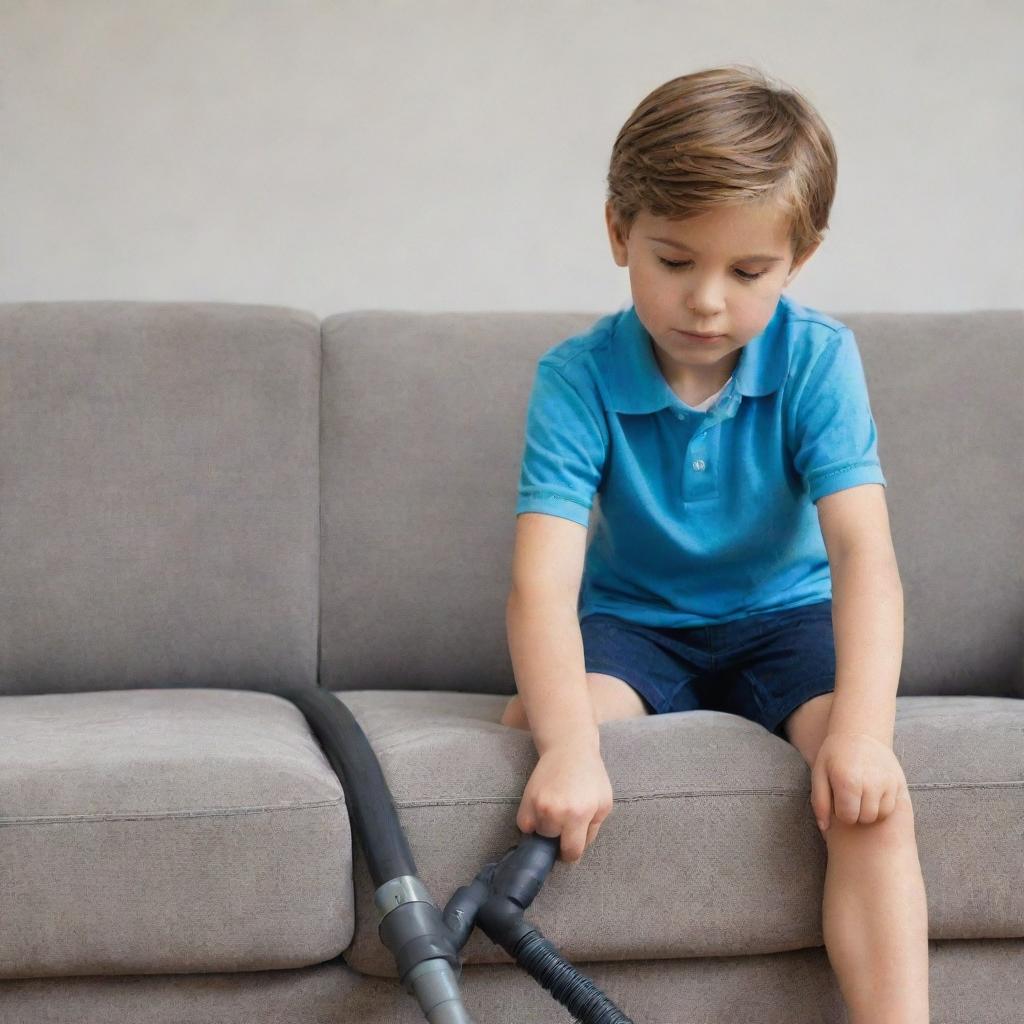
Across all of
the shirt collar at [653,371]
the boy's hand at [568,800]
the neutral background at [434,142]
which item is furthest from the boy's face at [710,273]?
the neutral background at [434,142]

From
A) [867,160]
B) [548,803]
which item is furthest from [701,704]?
[867,160]

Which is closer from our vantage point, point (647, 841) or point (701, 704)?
point (647, 841)

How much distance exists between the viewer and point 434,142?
2369mm

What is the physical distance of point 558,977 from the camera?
3.68ft

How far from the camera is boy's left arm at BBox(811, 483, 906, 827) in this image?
1233 millimetres

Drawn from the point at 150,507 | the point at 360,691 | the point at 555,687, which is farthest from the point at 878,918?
the point at 150,507

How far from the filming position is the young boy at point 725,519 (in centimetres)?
124

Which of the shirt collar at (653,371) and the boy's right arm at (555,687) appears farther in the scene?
the shirt collar at (653,371)

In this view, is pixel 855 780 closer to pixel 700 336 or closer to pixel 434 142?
pixel 700 336

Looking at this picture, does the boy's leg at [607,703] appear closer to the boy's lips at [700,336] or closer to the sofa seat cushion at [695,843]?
the sofa seat cushion at [695,843]

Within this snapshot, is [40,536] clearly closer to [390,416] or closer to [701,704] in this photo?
[390,416]

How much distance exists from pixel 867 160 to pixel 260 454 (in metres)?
1.29

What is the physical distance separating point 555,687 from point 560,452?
1.04ft

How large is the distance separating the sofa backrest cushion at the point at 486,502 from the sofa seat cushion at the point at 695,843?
606 millimetres
